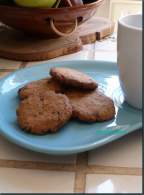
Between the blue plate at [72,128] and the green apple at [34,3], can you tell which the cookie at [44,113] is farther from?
the green apple at [34,3]

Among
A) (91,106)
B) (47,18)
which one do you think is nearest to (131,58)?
(91,106)

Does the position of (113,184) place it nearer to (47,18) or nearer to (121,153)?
(121,153)

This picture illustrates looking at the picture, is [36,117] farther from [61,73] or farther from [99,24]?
[99,24]

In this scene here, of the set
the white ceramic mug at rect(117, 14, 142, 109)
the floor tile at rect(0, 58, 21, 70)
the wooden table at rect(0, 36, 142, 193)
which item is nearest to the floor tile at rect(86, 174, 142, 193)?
the wooden table at rect(0, 36, 142, 193)

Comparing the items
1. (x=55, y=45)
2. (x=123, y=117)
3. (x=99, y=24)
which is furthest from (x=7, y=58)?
(x=123, y=117)

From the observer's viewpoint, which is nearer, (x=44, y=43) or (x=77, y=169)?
(x=77, y=169)

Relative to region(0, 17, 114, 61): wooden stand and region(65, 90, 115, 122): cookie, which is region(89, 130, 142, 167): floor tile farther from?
region(0, 17, 114, 61): wooden stand

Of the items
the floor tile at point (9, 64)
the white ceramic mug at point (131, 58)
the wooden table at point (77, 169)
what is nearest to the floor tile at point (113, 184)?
the wooden table at point (77, 169)
